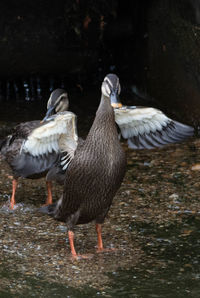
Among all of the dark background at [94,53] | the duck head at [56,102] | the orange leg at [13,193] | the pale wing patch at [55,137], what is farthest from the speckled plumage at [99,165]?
the dark background at [94,53]

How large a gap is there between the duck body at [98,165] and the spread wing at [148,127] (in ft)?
1.17

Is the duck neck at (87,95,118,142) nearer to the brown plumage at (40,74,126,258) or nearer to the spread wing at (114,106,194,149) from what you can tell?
the brown plumage at (40,74,126,258)

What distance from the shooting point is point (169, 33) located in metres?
8.96

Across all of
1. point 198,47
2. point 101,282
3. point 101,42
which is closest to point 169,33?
point 198,47

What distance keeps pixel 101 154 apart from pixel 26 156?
0.95 meters

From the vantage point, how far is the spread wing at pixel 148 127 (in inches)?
214

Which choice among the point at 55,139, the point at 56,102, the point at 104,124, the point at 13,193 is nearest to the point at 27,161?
the point at 55,139

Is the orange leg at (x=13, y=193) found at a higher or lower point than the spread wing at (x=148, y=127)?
lower

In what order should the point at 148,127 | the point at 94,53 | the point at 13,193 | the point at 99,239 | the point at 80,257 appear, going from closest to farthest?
the point at 80,257 → the point at 99,239 → the point at 148,127 → the point at 13,193 → the point at 94,53

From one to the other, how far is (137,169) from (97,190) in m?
2.24

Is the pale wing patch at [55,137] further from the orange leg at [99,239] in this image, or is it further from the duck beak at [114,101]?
the orange leg at [99,239]

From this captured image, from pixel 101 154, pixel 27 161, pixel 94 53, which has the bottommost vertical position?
pixel 27 161

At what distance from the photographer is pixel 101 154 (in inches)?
197

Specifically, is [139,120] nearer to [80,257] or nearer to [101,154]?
[101,154]
